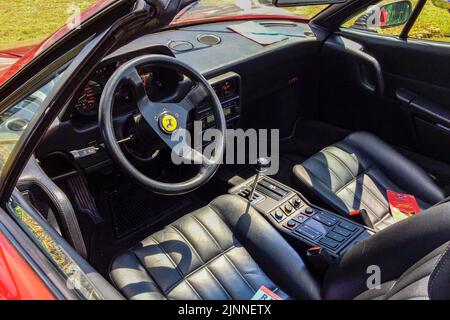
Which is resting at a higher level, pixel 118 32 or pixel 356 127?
pixel 118 32

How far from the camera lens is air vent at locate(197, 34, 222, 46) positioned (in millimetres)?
2807

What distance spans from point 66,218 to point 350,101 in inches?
85.6

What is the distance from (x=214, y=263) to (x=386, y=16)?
200cm

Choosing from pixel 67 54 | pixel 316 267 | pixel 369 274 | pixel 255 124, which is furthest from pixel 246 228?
pixel 255 124

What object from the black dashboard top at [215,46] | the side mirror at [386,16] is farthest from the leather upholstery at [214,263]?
the side mirror at [386,16]

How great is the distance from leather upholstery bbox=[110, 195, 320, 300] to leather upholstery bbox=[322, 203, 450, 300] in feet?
0.67

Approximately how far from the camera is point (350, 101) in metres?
3.18

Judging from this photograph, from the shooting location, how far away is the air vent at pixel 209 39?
2807 mm

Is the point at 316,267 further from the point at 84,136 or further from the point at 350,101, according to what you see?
the point at 350,101

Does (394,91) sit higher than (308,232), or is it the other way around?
(394,91)

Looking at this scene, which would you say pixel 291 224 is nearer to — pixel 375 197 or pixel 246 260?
pixel 246 260

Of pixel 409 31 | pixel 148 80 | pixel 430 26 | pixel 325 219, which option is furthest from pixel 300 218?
pixel 430 26

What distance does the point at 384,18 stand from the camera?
2961 millimetres

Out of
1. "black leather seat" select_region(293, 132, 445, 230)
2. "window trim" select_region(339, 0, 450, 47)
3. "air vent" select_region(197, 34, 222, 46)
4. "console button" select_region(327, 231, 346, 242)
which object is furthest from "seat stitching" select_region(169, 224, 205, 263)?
"window trim" select_region(339, 0, 450, 47)
